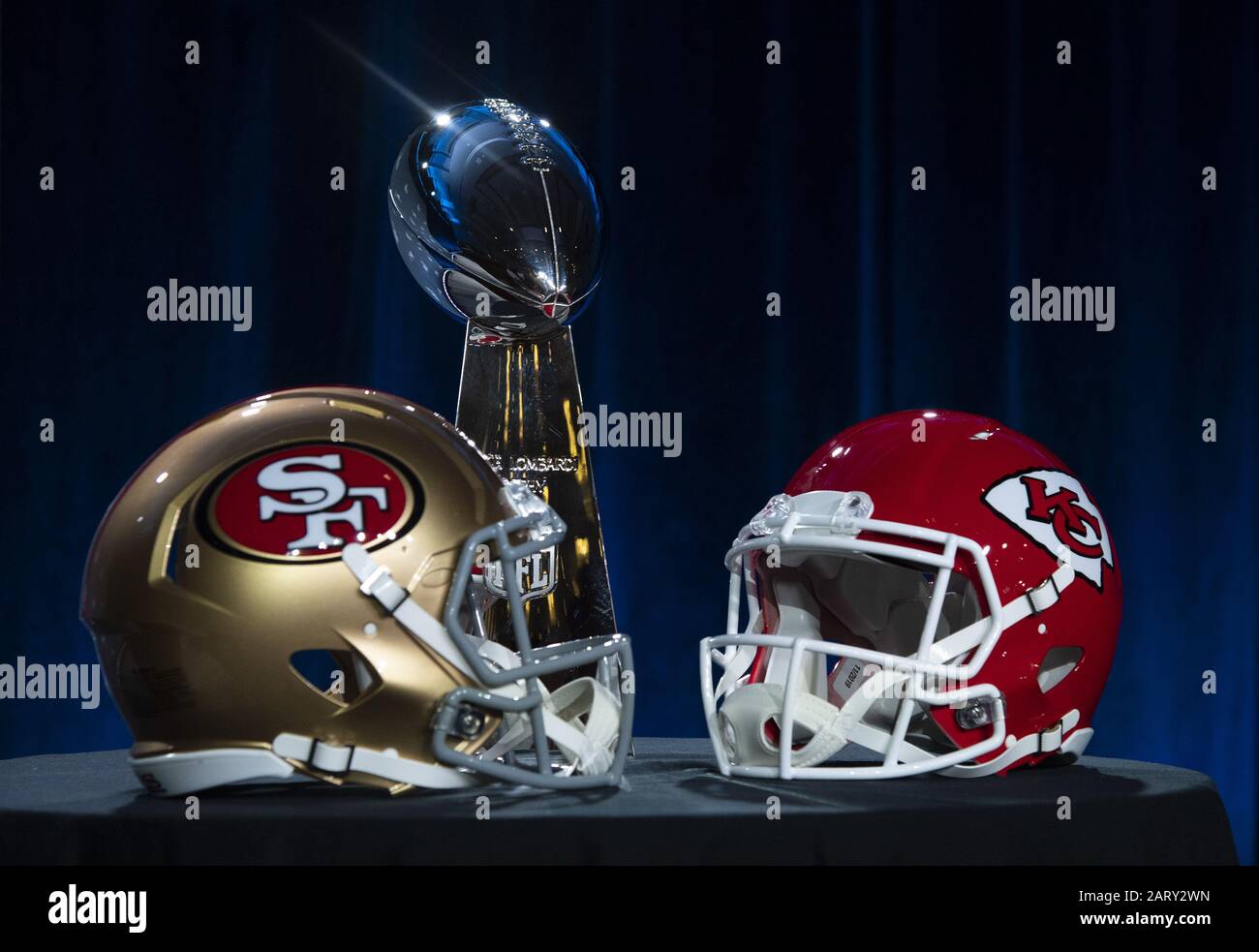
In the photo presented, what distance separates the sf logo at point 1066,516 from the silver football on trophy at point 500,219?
61 cm

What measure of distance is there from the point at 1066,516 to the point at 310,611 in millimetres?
873

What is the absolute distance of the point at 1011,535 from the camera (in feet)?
5.29

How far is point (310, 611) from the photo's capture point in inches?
52.2

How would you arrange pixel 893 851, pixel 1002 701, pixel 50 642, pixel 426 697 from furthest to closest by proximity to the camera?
pixel 50 642
pixel 1002 701
pixel 426 697
pixel 893 851

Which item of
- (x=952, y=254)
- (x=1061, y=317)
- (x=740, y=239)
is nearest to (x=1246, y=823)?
(x=1061, y=317)

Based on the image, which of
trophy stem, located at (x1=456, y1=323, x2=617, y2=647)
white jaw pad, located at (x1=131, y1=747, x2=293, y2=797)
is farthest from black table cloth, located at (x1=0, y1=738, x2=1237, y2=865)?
trophy stem, located at (x1=456, y1=323, x2=617, y2=647)

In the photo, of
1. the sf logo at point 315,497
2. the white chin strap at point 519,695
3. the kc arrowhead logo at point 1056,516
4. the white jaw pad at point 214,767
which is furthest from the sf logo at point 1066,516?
the white jaw pad at point 214,767

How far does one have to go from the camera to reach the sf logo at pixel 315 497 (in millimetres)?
1344

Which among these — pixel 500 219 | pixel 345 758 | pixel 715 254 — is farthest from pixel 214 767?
pixel 715 254

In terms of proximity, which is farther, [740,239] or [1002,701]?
[740,239]

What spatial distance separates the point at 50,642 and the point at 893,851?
2.14 metres
